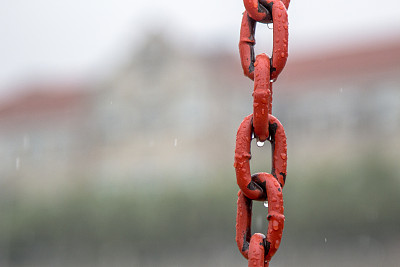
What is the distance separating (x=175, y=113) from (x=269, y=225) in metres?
18.0

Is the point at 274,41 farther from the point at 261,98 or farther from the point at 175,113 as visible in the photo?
the point at 175,113

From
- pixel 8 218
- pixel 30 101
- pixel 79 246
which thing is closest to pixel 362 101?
pixel 79 246

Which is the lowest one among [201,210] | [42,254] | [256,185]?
[42,254]

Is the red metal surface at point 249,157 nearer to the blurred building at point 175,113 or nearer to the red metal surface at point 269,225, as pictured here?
the red metal surface at point 269,225

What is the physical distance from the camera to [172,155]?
58.9 ft

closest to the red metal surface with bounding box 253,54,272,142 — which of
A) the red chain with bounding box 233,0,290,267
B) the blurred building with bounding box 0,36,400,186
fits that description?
the red chain with bounding box 233,0,290,267

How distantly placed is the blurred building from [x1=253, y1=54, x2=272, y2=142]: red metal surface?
13.8 m

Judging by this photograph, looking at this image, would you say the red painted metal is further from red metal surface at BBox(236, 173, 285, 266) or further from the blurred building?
the blurred building

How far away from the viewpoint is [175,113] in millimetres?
19141

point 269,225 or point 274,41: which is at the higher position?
point 274,41

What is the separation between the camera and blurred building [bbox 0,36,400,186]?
1639 cm

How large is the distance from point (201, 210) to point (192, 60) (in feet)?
21.7

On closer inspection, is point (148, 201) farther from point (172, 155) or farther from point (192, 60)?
point (192, 60)

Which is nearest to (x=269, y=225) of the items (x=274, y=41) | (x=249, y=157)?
(x=249, y=157)
